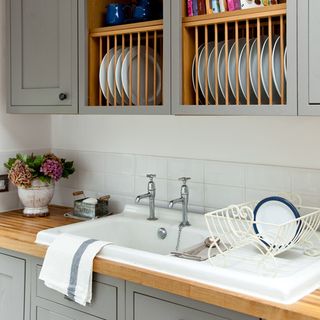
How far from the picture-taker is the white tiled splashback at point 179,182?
1983 mm

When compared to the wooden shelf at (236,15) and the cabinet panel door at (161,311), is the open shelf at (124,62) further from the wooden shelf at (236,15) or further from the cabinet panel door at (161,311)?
the cabinet panel door at (161,311)

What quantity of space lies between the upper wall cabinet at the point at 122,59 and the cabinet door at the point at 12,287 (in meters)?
0.68

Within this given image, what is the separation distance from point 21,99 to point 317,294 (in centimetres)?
161

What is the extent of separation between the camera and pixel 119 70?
212 cm

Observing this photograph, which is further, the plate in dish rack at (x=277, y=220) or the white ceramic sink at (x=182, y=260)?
the plate in dish rack at (x=277, y=220)

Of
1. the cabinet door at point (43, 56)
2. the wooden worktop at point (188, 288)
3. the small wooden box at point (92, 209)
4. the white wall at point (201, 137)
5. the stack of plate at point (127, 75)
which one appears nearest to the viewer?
the wooden worktop at point (188, 288)

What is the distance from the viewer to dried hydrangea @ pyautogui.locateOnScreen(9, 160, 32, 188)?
241 centimetres

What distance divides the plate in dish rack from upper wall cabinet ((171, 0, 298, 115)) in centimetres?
30

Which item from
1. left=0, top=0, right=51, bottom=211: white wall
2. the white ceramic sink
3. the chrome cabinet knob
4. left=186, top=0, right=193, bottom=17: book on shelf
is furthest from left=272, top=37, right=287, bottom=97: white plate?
left=0, top=0, right=51, bottom=211: white wall

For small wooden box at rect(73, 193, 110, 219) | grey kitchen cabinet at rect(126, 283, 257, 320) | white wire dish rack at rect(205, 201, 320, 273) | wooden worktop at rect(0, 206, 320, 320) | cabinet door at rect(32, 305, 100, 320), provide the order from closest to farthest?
wooden worktop at rect(0, 206, 320, 320) < grey kitchen cabinet at rect(126, 283, 257, 320) < white wire dish rack at rect(205, 201, 320, 273) < cabinet door at rect(32, 305, 100, 320) < small wooden box at rect(73, 193, 110, 219)

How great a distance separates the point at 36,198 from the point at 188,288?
3.92 ft

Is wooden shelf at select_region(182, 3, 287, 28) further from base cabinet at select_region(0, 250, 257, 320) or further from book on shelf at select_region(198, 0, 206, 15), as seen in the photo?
base cabinet at select_region(0, 250, 257, 320)

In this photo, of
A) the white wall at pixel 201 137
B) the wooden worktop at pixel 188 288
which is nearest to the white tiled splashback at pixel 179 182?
the white wall at pixel 201 137

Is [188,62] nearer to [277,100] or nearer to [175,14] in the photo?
[175,14]
